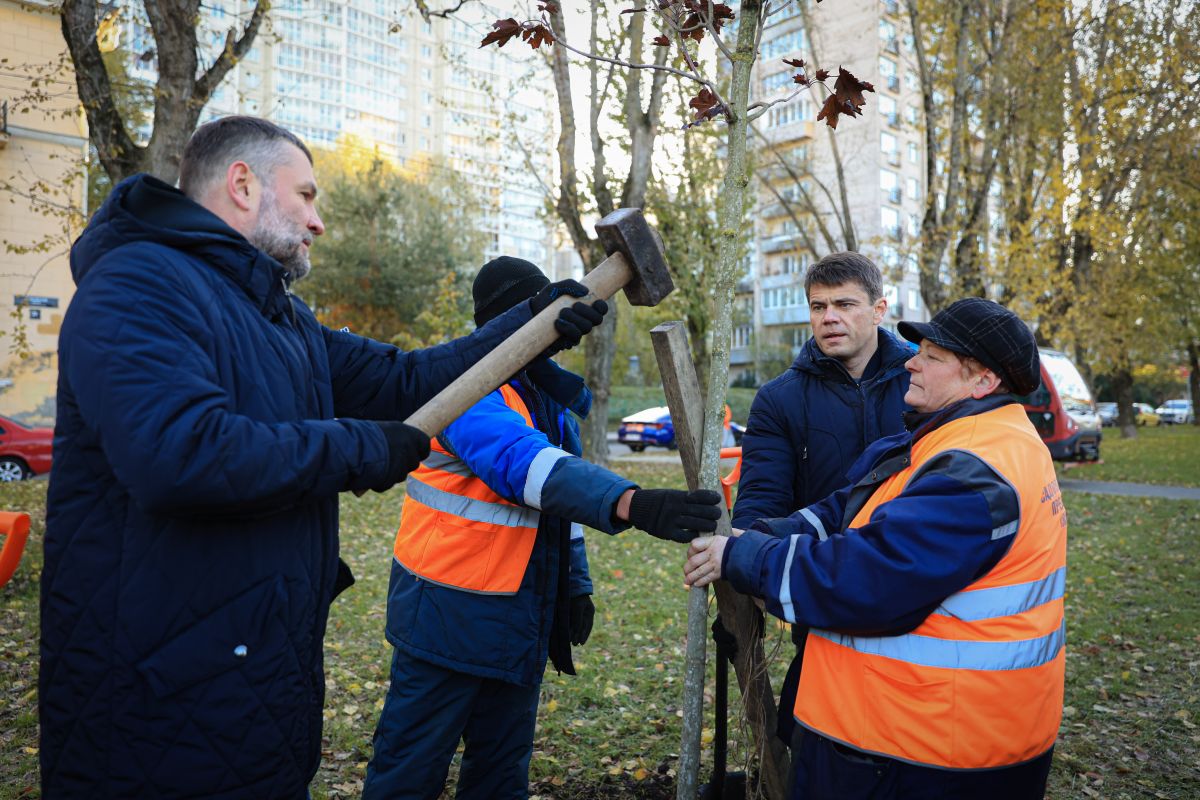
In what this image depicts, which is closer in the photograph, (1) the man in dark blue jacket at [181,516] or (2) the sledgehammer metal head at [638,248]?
(1) the man in dark blue jacket at [181,516]

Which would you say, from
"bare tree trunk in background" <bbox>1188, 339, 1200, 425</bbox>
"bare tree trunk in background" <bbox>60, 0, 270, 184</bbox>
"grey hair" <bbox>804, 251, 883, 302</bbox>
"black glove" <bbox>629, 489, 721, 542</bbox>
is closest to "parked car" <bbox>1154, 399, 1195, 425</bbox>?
"bare tree trunk in background" <bbox>1188, 339, 1200, 425</bbox>

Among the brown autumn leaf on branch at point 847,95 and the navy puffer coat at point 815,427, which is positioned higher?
the brown autumn leaf on branch at point 847,95

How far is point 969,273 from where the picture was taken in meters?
15.4

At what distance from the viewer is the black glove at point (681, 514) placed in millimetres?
2295

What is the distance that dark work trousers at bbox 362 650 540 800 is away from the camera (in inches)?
106

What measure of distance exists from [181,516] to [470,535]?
46.6 inches

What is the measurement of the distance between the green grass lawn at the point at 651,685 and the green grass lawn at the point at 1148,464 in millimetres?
8718

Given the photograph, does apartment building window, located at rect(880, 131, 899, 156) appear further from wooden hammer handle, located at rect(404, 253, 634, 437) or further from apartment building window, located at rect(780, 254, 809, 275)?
wooden hammer handle, located at rect(404, 253, 634, 437)

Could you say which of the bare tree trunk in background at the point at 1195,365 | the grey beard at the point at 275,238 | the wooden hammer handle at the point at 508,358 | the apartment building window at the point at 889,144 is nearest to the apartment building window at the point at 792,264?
the apartment building window at the point at 889,144

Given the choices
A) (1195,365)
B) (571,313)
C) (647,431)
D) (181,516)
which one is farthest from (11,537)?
(1195,365)

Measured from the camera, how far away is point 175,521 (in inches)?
67.4

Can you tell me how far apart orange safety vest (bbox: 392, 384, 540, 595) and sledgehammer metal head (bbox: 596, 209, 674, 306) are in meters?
0.58

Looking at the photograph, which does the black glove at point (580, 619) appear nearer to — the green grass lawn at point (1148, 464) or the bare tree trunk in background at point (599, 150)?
the bare tree trunk in background at point (599, 150)

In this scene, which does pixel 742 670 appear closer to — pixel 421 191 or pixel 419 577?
pixel 419 577
